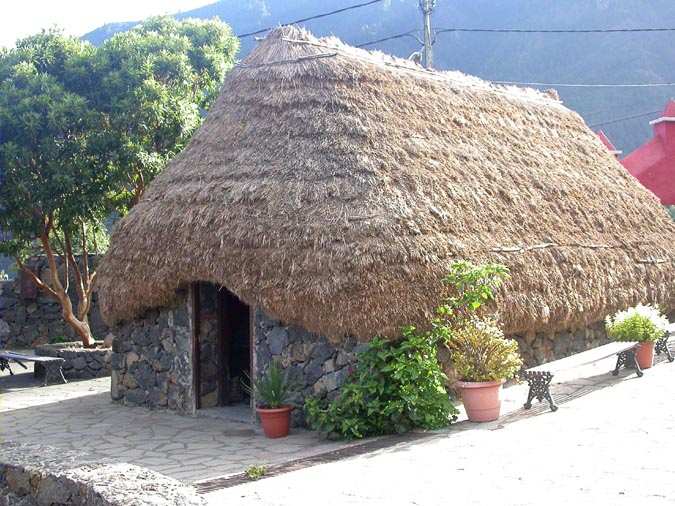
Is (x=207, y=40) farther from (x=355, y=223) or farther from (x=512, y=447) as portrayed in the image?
(x=512, y=447)

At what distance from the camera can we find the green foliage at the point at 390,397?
7605 mm

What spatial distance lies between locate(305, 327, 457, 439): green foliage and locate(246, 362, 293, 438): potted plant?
34 cm

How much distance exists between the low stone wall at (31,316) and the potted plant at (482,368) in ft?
37.5

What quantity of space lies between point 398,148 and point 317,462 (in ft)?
12.7

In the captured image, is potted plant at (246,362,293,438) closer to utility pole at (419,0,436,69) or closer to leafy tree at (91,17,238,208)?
leafy tree at (91,17,238,208)

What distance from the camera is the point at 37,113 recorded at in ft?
40.9

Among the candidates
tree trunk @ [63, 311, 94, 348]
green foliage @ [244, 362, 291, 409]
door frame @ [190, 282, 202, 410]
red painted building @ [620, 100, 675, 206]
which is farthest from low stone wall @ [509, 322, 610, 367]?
tree trunk @ [63, 311, 94, 348]

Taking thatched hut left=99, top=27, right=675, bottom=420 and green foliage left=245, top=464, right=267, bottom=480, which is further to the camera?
thatched hut left=99, top=27, right=675, bottom=420

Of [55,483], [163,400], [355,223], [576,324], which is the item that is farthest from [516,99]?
[55,483]

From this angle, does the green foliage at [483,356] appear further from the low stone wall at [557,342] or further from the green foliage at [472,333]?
the low stone wall at [557,342]

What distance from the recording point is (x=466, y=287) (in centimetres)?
823

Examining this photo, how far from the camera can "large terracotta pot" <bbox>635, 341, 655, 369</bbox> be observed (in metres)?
10.3

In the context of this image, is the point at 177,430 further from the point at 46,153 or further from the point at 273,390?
the point at 46,153

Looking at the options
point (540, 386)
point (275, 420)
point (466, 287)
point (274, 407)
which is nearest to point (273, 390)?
point (274, 407)
